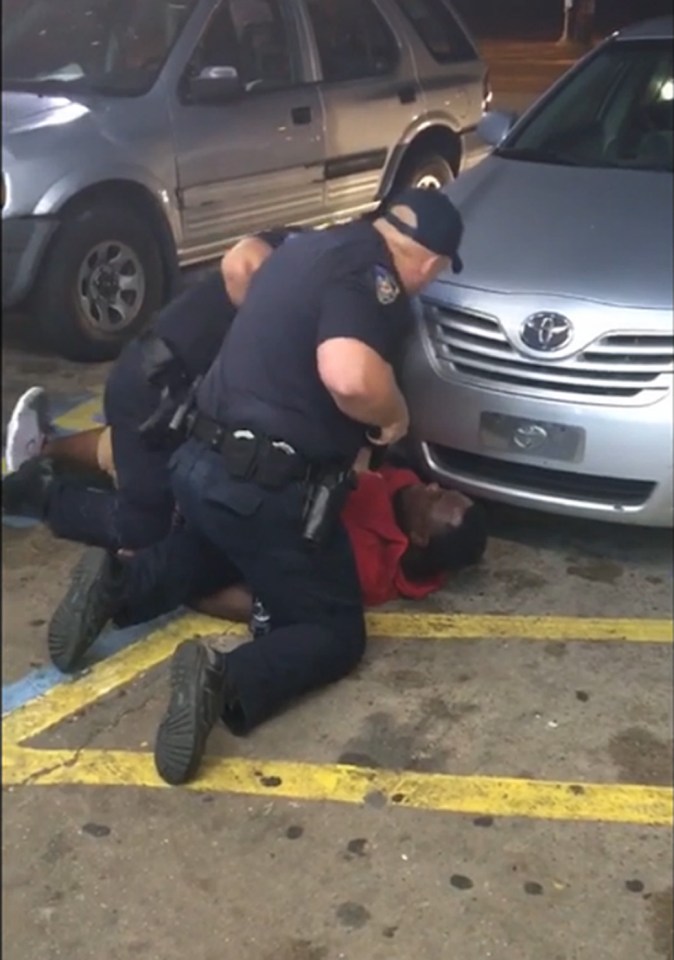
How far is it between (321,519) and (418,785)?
2.47 feet

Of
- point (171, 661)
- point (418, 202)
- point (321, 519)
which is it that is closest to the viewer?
point (418, 202)

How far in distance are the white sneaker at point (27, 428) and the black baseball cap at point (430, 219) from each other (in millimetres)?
305

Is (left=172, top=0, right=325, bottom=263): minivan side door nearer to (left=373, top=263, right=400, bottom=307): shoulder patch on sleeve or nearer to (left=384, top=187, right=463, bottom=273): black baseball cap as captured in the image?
(left=384, top=187, right=463, bottom=273): black baseball cap

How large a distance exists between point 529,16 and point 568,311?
45cm

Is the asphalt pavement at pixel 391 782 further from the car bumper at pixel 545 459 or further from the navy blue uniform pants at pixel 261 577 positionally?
the car bumper at pixel 545 459

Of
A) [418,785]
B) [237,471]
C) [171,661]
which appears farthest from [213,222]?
Result: [418,785]

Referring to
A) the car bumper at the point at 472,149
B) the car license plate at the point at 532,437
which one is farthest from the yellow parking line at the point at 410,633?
the car bumper at the point at 472,149

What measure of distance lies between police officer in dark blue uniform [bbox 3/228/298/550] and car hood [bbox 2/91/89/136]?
0.45ft

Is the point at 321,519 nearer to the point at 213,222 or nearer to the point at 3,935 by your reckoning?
the point at 213,222

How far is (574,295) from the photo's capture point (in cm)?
115

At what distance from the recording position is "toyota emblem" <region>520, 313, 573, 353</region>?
4.34 ft

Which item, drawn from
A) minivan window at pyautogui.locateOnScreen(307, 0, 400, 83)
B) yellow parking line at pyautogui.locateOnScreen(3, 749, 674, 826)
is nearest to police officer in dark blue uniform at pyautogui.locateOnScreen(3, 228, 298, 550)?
minivan window at pyautogui.locateOnScreen(307, 0, 400, 83)

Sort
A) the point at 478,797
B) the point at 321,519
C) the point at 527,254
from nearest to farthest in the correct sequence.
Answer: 1. the point at 527,254
2. the point at 321,519
3. the point at 478,797

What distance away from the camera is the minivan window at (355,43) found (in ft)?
2.37
